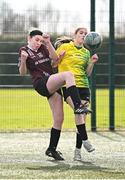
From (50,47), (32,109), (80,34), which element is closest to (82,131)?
(50,47)

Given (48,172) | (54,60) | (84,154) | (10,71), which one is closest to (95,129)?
(10,71)

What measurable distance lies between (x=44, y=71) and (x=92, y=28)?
5.07m

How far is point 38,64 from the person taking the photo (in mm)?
Answer: 7980

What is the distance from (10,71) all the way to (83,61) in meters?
5.35

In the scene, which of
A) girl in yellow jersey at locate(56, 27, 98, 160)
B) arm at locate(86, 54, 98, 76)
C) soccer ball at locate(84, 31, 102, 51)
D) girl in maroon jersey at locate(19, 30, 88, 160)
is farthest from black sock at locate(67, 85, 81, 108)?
soccer ball at locate(84, 31, 102, 51)

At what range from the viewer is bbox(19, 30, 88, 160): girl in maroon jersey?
7.79m

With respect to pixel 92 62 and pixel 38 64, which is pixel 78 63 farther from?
pixel 38 64

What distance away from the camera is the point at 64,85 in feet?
25.5

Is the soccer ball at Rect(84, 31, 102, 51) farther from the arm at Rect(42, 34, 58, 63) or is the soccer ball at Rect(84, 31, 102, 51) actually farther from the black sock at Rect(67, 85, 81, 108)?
the black sock at Rect(67, 85, 81, 108)

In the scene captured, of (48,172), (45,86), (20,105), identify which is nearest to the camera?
(48,172)

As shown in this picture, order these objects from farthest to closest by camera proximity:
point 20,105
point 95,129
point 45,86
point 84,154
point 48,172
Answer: point 20,105 → point 95,129 → point 84,154 → point 45,86 → point 48,172

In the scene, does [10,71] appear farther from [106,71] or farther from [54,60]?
[54,60]

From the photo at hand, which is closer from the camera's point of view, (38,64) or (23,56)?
(23,56)

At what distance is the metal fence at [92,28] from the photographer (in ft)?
42.4
